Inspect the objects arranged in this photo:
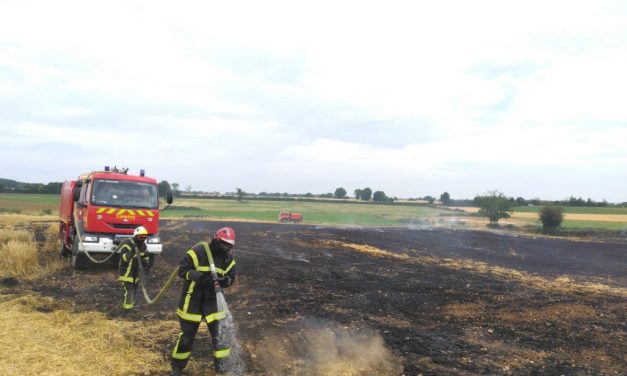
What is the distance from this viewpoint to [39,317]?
772 centimetres

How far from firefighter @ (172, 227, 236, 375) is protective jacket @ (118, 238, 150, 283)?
11.9 feet

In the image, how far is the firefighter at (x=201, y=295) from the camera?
213 inches

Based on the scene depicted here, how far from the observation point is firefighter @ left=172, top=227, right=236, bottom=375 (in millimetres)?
5422

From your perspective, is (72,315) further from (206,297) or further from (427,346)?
(427,346)

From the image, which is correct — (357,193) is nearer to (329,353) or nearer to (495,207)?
(495,207)

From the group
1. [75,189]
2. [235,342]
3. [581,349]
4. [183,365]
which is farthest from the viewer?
[75,189]

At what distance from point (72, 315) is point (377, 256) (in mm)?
14117

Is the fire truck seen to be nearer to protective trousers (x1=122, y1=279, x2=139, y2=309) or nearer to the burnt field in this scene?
the burnt field

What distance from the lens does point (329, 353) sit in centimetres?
662

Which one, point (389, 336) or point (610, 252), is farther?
point (610, 252)

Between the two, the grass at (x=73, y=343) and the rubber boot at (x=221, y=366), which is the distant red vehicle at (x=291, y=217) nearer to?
the grass at (x=73, y=343)

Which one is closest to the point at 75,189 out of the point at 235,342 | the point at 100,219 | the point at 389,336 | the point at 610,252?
the point at 100,219

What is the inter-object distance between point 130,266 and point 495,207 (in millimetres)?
52632

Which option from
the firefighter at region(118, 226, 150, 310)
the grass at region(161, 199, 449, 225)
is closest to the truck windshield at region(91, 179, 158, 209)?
the firefighter at region(118, 226, 150, 310)
